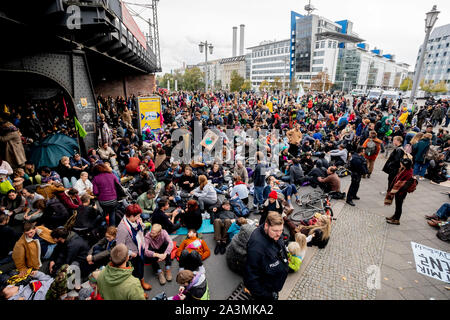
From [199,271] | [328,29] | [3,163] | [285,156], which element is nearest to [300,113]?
[285,156]

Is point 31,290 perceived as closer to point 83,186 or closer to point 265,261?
point 83,186

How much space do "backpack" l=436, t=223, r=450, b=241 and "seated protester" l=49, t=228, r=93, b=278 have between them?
7832 millimetres

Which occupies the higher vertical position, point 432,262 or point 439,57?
point 439,57

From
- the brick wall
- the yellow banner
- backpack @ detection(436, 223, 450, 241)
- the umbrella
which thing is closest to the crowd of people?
backpack @ detection(436, 223, 450, 241)

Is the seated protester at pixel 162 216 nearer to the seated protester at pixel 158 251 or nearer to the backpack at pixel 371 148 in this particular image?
the seated protester at pixel 158 251

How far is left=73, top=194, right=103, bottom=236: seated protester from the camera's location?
4.59 m

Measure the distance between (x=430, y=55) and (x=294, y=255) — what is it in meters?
104

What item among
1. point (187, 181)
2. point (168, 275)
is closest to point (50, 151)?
point (187, 181)

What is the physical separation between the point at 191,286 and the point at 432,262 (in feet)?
16.3

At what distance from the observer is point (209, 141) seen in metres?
9.66

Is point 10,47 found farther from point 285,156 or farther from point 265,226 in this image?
point 285,156

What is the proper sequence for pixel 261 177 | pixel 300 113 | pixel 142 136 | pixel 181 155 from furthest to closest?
pixel 300 113, pixel 142 136, pixel 181 155, pixel 261 177

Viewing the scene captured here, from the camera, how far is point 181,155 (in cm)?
931

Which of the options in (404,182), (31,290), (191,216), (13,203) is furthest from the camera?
(13,203)
